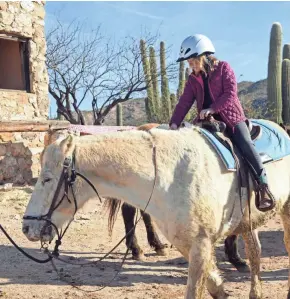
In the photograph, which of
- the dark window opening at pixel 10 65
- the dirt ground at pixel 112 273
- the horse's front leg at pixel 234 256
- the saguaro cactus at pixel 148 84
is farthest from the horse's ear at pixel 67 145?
the saguaro cactus at pixel 148 84

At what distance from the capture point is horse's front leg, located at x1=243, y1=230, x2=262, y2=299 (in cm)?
444

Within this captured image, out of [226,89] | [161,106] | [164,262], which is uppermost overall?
[161,106]

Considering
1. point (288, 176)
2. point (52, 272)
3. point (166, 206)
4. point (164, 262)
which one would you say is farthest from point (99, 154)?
point (164, 262)

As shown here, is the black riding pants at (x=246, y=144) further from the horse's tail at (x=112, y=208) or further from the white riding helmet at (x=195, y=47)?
the horse's tail at (x=112, y=208)

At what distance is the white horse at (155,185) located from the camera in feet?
10.5

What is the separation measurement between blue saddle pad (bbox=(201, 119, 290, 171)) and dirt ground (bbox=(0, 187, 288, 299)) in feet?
3.59

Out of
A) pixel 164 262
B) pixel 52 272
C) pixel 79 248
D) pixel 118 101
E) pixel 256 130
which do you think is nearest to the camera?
pixel 256 130

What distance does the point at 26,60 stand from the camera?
10227mm

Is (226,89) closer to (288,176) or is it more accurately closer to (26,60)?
(288,176)

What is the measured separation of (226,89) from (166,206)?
120 cm

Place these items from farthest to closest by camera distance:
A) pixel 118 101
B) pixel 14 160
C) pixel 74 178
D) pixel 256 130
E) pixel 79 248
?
pixel 118 101
pixel 14 160
pixel 79 248
pixel 256 130
pixel 74 178

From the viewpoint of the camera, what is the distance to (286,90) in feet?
56.9

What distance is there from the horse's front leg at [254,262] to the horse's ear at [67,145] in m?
2.18

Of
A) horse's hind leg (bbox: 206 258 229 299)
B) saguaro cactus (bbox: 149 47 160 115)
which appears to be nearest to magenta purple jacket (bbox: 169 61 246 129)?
horse's hind leg (bbox: 206 258 229 299)
